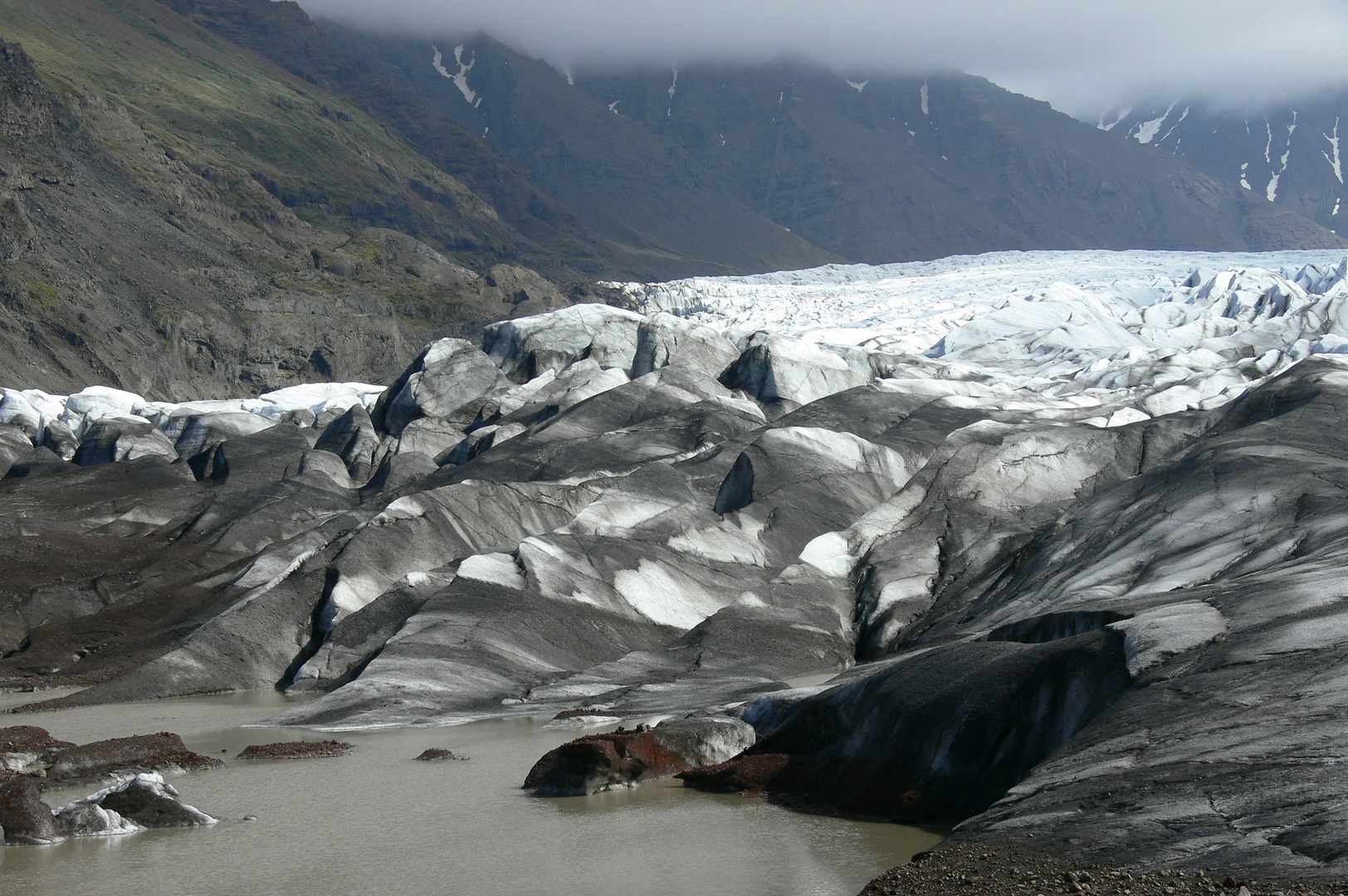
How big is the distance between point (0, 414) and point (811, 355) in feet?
206

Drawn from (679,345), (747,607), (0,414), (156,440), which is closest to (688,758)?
(747,607)

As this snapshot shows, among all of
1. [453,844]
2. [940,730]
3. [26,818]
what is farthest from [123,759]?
[940,730]

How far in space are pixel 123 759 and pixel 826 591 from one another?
77.3 ft

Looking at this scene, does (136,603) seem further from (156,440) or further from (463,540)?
(156,440)

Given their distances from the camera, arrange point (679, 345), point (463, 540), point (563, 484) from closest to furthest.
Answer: point (463, 540)
point (563, 484)
point (679, 345)

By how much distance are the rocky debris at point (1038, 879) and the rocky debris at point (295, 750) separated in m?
15.7

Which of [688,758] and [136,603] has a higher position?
[688,758]

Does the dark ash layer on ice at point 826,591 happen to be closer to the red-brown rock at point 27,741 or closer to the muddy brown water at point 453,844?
the muddy brown water at point 453,844

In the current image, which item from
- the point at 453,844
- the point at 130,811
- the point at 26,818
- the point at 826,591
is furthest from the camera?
the point at 826,591

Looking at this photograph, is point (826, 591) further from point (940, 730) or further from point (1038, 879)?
point (1038, 879)

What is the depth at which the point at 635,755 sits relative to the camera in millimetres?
22172

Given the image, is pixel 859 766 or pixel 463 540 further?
pixel 463 540

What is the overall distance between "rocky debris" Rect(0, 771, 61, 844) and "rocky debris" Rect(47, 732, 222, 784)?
428cm

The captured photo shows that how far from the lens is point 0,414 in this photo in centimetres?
9425
